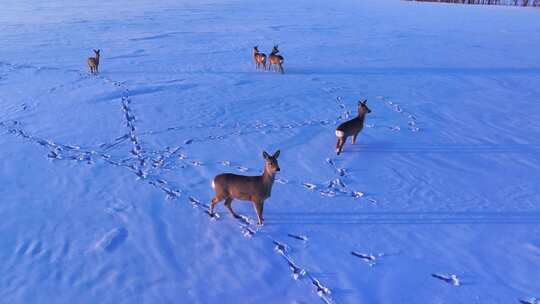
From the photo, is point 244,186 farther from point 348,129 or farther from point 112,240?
point 348,129

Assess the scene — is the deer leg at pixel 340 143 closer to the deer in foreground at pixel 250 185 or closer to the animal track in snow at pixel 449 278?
the deer in foreground at pixel 250 185

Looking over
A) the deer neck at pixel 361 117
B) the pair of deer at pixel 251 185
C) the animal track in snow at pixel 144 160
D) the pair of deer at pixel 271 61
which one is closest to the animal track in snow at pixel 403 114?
the deer neck at pixel 361 117

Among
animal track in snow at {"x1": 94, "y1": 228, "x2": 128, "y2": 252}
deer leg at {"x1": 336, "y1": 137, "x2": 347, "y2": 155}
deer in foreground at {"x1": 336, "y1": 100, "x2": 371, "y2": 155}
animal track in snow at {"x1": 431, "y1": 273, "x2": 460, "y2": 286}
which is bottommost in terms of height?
animal track in snow at {"x1": 431, "y1": 273, "x2": 460, "y2": 286}

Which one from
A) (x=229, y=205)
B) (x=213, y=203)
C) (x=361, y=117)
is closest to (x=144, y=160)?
(x=213, y=203)

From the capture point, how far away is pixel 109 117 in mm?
10289

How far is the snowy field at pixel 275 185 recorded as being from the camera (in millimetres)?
4949

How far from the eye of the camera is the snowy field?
4949mm

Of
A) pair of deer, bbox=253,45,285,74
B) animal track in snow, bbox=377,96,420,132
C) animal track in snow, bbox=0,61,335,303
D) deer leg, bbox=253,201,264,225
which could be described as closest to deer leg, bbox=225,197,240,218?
animal track in snow, bbox=0,61,335,303

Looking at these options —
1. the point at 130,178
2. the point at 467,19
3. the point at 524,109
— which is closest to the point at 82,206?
the point at 130,178

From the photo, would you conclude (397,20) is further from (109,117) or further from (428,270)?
(428,270)

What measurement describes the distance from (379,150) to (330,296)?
4471 mm

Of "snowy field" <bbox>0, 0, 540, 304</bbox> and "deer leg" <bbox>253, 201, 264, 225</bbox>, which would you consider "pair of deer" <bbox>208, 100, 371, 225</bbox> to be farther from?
"snowy field" <bbox>0, 0, 540, 304</bbox>

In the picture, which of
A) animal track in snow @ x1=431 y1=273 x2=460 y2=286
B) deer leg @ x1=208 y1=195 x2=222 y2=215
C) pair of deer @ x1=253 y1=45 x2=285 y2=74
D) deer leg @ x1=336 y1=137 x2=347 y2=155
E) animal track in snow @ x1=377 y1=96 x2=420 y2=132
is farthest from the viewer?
pair of deer @ x1=253 y1=45 x2=285 y2=74

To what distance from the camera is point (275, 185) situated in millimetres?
7078
